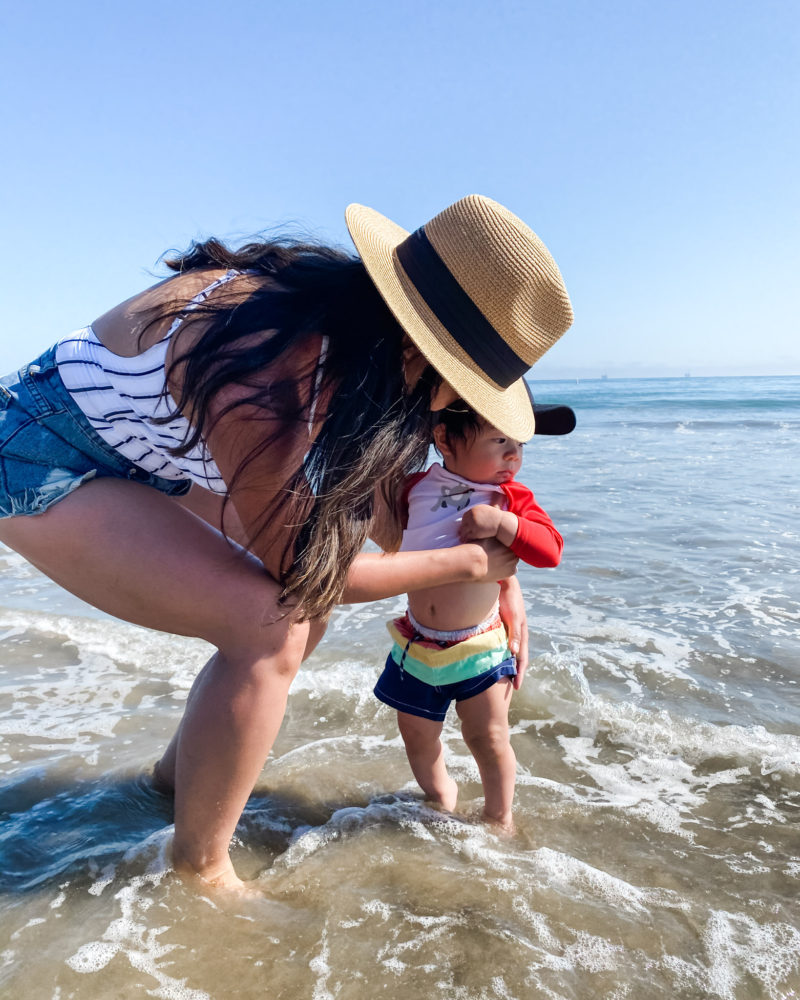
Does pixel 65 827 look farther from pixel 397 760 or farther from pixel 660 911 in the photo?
pixel 660 911

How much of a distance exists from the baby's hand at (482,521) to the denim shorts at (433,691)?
0.41 metres

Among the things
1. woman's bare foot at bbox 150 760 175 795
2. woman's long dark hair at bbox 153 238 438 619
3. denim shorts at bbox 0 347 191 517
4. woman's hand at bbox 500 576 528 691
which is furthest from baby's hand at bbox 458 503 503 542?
woman's bare foot at bbox 150 760 175 795

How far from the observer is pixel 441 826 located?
233cm

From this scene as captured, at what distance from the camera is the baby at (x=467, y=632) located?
91.3 inches

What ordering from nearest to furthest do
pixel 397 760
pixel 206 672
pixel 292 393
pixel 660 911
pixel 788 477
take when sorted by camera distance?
pixel 292 393 → pixel 660 911 → pixel 206 672 → pixel 397 760 → pixel 788 477

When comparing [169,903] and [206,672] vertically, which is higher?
[206,672]

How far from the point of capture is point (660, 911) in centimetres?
192

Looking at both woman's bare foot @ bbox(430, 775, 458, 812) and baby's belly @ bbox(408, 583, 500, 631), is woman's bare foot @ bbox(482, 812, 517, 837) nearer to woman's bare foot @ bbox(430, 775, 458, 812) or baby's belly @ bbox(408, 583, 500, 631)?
woman's bare foot @ bbox(430, 775, 458, 812)

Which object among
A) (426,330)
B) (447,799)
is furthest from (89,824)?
(426,330)

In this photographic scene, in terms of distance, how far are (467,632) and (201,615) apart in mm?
859

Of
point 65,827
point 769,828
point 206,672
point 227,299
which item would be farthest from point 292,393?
point 769,828

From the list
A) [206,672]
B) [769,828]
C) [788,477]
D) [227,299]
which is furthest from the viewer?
[788,477]

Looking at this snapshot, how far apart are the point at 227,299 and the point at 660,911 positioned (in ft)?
5.84

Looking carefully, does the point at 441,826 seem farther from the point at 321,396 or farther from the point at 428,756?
the point at 321,396
